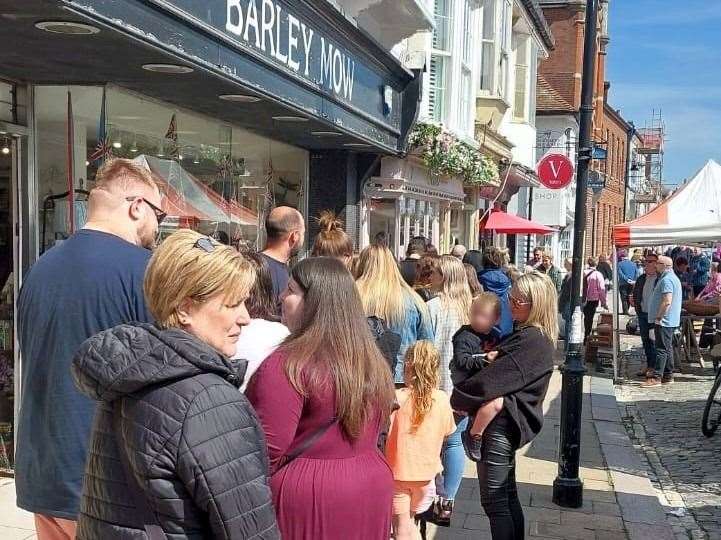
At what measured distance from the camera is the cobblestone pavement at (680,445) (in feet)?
19.0

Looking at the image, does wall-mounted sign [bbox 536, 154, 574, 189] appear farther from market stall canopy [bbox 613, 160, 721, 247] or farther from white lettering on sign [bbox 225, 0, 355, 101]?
white lettering on sign [bbox 225, 0, 355, 101]

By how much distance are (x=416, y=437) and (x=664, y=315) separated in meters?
7.70

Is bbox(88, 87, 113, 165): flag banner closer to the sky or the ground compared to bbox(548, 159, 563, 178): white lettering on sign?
closer to the ground

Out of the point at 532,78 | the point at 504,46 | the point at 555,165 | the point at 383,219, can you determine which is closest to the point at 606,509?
the point at 383,219

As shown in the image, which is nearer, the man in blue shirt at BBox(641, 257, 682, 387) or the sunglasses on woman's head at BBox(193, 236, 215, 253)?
the sunglasses on woman's head at BBox(193, 236, 215, 253)

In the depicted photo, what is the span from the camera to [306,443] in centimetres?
231

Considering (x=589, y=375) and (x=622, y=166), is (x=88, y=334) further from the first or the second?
(x=622, y=166)

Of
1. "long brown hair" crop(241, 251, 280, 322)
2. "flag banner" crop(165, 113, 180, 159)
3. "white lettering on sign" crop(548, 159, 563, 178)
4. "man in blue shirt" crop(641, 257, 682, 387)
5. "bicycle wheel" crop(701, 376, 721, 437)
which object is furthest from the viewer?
"white lettering on sign" crop(548, 159, 563, 178)

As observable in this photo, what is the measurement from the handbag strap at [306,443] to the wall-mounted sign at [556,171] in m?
11.0

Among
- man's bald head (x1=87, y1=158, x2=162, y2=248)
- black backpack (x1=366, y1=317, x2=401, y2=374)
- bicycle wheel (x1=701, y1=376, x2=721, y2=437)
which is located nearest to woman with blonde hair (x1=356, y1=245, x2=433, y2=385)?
black backpack (x1=366, y1=317, x2=401, y2=374)

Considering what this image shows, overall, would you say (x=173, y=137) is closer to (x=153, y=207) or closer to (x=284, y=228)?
(x=284, y=228)

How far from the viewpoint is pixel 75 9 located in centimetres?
302

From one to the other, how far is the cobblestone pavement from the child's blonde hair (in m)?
2.62

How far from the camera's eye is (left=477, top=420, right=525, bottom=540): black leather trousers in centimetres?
387
